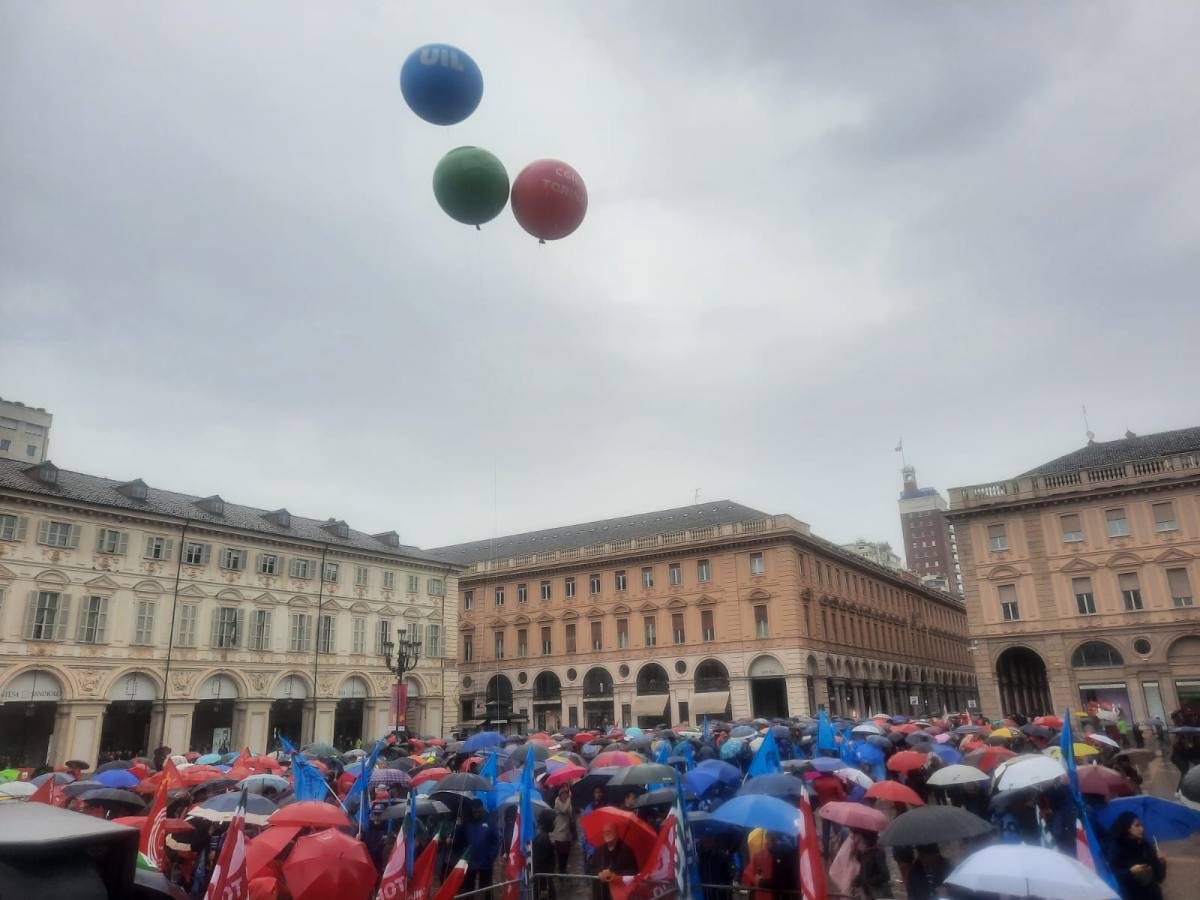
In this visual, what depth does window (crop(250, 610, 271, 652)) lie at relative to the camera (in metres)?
38.9

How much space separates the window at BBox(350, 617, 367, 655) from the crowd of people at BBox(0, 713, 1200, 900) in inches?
1058

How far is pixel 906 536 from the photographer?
15875 centimetres

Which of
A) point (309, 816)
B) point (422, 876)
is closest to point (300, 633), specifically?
point (309, 816)

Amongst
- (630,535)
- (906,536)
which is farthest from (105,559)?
(906,536)

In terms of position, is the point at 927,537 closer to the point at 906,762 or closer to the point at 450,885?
the point at 906,762

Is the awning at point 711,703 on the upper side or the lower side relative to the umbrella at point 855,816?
upper

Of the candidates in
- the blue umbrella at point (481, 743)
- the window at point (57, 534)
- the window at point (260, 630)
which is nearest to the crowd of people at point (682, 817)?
the blue umbrella at point (481, 743)

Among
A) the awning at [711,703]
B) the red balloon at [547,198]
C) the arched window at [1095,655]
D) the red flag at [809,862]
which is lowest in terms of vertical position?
the red flag at [809,862]

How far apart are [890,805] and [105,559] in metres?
34.0

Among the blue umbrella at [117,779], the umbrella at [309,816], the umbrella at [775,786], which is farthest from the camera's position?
the blue umbrella at [117,779]

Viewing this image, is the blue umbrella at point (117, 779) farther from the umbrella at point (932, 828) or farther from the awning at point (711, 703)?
the awning at point (711, 703)

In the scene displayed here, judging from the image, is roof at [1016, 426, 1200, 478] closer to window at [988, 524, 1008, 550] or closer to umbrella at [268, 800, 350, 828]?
window at [988, 524, 1008, 550]

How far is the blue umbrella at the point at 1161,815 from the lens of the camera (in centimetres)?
689

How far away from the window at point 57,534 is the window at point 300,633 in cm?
1060
